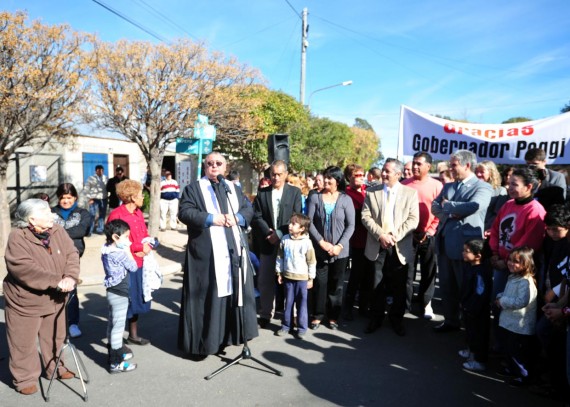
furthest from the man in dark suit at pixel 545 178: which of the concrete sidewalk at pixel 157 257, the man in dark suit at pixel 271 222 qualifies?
the concrete sidewalk at pixel 157 257

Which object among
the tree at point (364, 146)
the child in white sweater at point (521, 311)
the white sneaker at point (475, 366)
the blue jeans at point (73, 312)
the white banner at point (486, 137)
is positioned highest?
the tree at point (364, 146)

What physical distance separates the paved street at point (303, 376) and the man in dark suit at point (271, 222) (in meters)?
0.38

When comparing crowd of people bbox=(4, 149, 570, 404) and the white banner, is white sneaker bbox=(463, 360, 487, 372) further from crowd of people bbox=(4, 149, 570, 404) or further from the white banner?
the white banner

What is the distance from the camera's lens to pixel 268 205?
16.3ft

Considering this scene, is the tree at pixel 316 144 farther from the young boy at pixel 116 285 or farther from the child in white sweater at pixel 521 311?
the child in white sweater at pixel 521 311

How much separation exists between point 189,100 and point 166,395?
7.18 metres

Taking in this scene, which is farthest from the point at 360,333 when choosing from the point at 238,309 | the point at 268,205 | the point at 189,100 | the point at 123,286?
the point at 189,100

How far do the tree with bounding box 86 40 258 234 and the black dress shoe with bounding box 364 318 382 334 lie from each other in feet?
21.6

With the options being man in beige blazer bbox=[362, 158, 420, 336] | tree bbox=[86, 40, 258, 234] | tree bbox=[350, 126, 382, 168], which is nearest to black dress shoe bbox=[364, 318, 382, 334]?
man in beige blazer bbox=[362, 158, 420, 336]

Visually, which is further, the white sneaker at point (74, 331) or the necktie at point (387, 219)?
the necktie at point (387, 219)

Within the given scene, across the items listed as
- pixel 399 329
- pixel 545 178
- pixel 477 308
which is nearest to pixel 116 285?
pixel 399 329

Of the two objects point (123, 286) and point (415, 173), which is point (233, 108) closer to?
point (415, 173)

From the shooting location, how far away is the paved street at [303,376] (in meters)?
3.28

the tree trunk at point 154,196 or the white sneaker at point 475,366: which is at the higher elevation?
the tree trunk at point 154,196
